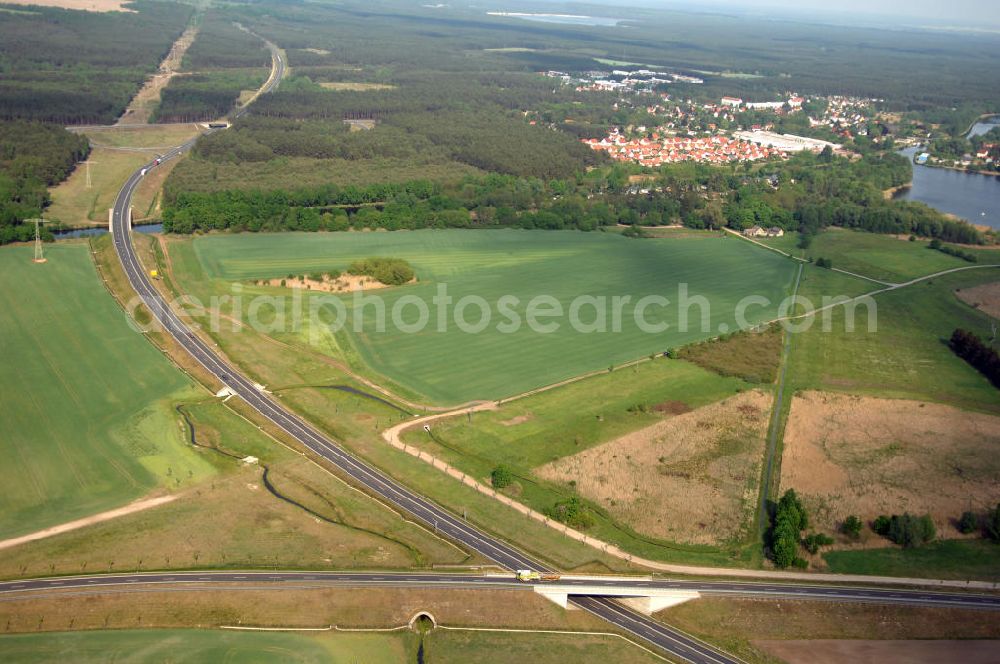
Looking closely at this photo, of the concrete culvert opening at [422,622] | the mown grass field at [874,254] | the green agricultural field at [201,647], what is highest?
the mown grass field at [874,254]

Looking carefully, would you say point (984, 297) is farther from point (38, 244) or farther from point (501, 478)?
point (38, 244)

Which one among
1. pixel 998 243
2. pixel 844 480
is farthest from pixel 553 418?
pixel 998 243

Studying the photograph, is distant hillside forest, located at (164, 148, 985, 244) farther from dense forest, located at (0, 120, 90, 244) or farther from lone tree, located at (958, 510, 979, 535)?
lone tree, located at (958, 510, 979, 535)

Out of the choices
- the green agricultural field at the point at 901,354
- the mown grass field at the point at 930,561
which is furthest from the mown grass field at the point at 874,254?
the mown grass field at the point at 930,561

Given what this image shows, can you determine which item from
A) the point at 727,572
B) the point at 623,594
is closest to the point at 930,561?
the point at 727,572

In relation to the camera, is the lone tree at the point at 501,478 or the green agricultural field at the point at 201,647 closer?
the green agricultural field at the point at 201,647

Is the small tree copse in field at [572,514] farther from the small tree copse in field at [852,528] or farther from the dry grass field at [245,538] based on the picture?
the small tree copse in field at [852,528]

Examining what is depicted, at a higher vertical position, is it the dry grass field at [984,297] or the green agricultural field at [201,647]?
the dry grass field at [984,297]
